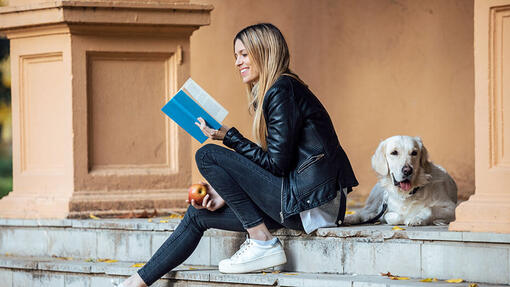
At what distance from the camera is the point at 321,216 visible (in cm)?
498

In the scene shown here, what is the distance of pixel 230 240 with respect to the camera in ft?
17.7

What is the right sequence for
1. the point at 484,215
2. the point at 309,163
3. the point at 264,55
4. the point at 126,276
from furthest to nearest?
the point at 126,276 → the point at 264,55 → the point at 309,163 → the point at 484,215

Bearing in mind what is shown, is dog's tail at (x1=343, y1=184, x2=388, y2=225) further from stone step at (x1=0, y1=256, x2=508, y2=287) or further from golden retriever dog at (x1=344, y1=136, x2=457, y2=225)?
stone step at (x1=0, y1=256, x2=508, y2=287)

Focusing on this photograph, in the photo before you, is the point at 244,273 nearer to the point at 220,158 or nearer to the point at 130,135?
the point at 220,158

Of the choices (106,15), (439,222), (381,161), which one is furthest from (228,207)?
(106,15)

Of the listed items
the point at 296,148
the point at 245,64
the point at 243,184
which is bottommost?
the point at 243,184

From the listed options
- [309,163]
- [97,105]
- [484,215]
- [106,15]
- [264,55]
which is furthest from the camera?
[97,105]

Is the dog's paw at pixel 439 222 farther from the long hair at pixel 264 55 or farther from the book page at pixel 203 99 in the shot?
the book page at pixel 203 99

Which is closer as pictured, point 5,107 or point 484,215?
point 484,215

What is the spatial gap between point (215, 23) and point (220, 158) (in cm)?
388

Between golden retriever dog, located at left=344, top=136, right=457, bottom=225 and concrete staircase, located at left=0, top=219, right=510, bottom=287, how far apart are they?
9.6 inches

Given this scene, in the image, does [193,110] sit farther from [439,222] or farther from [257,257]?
[439,222]

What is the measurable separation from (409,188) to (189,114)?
5.22ft

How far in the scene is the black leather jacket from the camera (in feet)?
15.3
